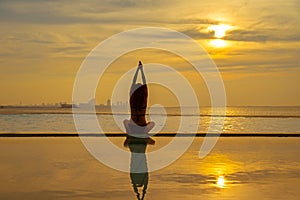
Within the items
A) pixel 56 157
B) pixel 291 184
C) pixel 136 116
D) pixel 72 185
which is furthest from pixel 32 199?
pixel 136 116

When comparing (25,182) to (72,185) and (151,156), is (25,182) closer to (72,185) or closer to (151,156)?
(72,185)

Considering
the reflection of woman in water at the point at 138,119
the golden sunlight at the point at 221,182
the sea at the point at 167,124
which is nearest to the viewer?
the golden sunlight at the point at 221,182

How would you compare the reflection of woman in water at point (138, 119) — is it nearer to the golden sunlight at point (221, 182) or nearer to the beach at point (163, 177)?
the beach at point (163, 177)

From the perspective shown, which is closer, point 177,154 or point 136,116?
point 177,154

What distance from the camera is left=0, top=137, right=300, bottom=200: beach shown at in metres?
13.7

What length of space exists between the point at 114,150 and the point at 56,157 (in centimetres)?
388

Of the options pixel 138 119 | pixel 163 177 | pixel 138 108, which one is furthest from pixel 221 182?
pixel 138 108

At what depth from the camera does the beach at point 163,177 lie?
13672 millimetres

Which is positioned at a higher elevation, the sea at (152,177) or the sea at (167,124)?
the sea at (167,124)

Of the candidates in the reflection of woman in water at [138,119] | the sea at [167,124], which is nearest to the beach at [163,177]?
the reflection of woman in water at [138,119]

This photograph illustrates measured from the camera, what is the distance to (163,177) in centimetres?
1659

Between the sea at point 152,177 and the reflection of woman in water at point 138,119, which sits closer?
the sea at point 152,177

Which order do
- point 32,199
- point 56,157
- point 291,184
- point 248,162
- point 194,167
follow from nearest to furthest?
point 32,199
point 291,184
point 194,167
point 248,162
point 56,157

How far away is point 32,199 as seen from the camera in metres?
12.9
